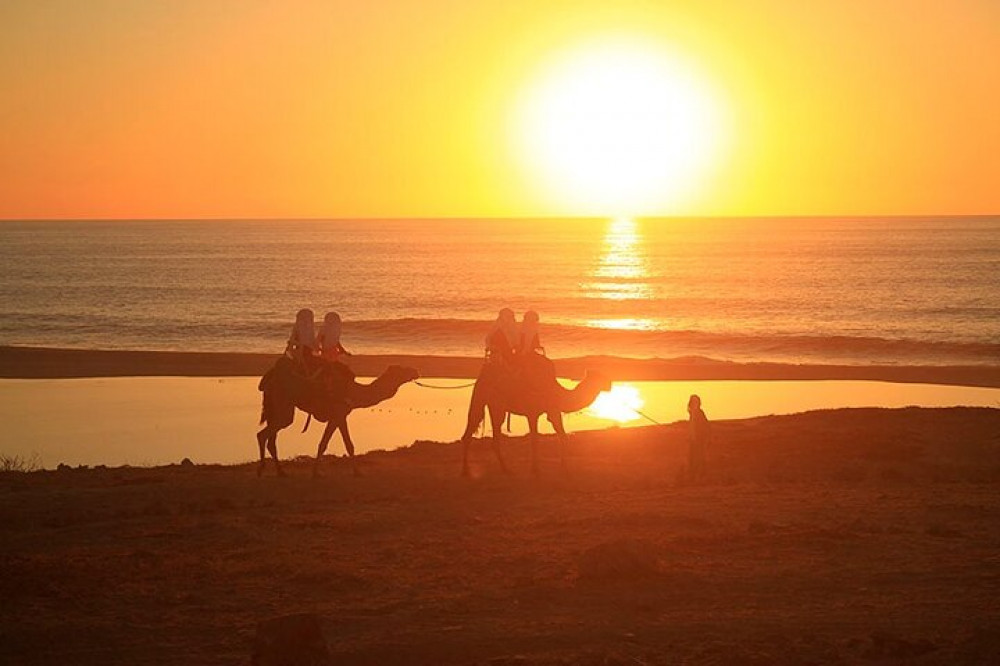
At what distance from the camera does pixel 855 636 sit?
10625mm

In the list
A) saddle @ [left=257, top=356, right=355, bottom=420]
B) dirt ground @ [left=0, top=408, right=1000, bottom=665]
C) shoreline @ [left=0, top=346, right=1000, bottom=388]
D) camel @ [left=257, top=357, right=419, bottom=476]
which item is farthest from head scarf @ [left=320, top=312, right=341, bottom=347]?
shoreline @ [left=0, top=346, right=1000, bottom=388]

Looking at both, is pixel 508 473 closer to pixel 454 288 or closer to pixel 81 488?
pixel 81 488

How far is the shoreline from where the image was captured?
41.2 meters

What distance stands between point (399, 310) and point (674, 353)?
31.1 metres

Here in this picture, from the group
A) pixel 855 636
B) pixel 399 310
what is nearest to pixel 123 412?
pixel 855 636

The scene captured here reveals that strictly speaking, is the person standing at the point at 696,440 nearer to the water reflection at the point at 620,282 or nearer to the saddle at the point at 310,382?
the saddle at the point at 310,382

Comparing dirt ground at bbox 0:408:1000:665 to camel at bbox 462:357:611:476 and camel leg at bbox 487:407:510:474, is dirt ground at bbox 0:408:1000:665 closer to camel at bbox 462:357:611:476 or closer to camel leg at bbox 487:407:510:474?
camel leg at bbox 487:407:510:474

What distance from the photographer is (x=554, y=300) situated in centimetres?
9288

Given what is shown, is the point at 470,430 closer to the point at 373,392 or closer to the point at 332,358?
the point at 373,392

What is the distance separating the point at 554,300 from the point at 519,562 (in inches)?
3136

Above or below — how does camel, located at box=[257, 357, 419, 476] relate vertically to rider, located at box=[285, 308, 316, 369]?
below

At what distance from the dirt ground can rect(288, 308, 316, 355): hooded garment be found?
1976mm

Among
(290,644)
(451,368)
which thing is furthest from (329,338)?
(451,368)

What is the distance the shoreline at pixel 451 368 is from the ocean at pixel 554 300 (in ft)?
19.4
